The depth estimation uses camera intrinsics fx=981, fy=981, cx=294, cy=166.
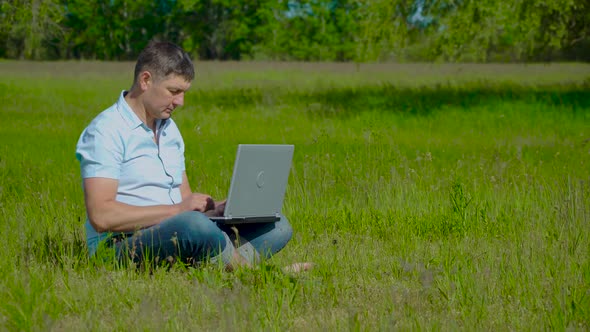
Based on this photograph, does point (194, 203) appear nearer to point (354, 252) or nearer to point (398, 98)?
point (354, 252)

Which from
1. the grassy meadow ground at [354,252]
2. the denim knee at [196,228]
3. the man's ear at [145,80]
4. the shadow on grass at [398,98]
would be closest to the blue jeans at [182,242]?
the denim knee at [196,228]

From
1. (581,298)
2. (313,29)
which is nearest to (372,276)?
(581,298)

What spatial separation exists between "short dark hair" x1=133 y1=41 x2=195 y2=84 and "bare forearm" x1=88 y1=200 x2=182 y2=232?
0.68 metres

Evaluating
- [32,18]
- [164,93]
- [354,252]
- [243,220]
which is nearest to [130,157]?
[164,93]

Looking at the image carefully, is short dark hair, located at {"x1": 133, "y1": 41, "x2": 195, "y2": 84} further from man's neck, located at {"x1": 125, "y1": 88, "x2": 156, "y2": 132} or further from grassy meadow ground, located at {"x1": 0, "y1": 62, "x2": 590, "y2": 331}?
grassy meadow ground, located at {"x1": 0, "y1": 62, "x2": 590, "y2": 331}

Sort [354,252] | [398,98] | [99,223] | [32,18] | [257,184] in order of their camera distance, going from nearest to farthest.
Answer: [99,223] < [257,184] < [354,252] < [32,18] < [398,98]

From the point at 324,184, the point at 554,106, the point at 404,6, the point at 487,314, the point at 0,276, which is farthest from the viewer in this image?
the point at 404,6

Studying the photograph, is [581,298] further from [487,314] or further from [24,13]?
[24,13]

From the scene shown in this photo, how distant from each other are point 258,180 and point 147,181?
2.04ft

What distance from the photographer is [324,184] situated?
861 cm

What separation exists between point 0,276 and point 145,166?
964mm

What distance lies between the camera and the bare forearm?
16.8 ft

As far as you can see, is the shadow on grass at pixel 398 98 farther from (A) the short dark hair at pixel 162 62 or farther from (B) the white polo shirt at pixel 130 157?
(A) the short dark hair at pixel 162 62

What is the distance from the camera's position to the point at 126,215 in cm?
515
